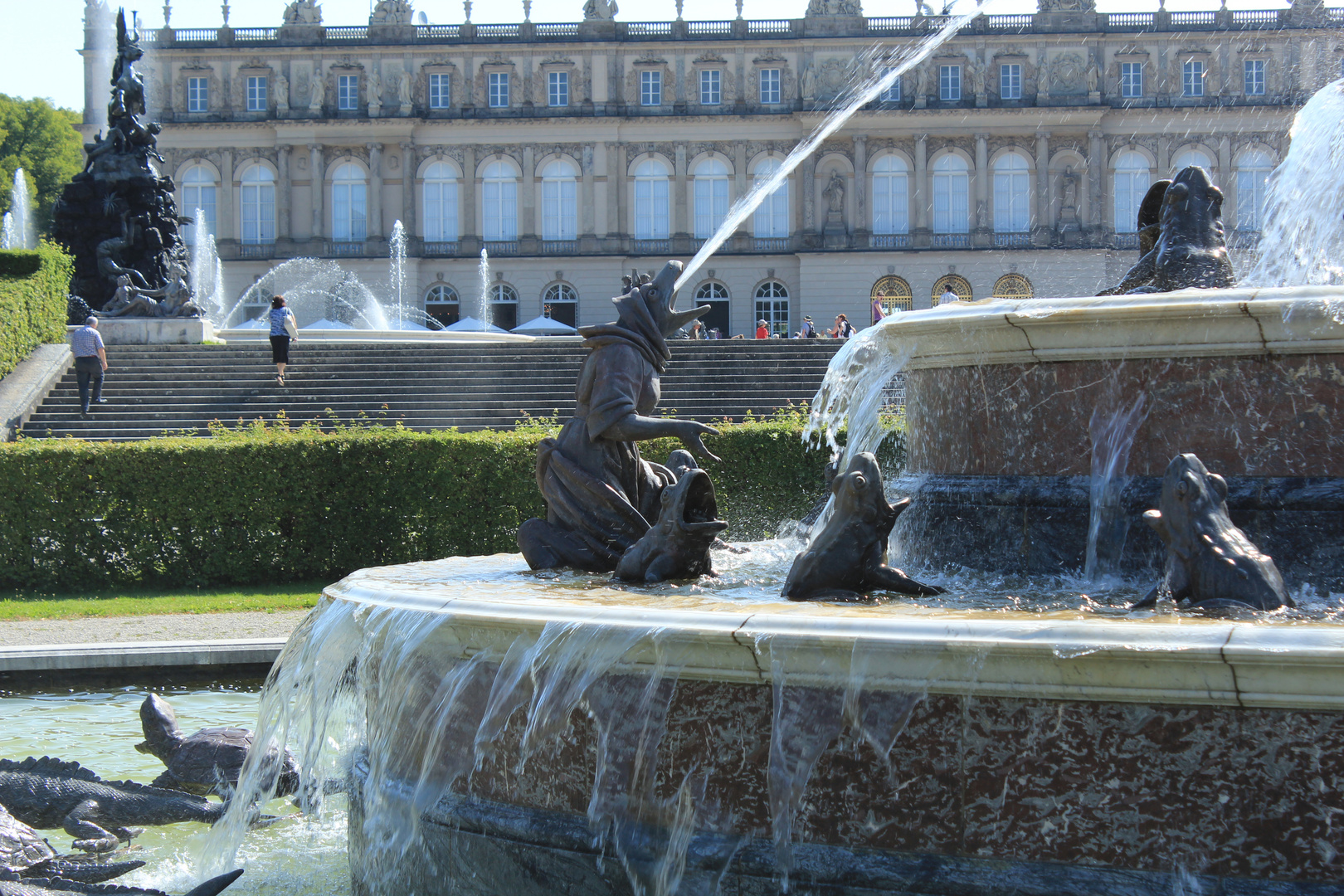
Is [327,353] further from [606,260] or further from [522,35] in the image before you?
[522,35]

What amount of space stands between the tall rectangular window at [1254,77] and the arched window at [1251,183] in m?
2.55

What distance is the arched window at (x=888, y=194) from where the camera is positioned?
163 ft

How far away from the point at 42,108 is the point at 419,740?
60.7 m

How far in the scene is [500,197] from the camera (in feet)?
167

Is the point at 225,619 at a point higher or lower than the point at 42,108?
lower

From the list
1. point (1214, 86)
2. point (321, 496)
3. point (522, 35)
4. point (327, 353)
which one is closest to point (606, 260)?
point (522, 35)

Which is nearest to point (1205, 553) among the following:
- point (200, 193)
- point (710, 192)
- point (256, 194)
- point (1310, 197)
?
point (1310, 197)

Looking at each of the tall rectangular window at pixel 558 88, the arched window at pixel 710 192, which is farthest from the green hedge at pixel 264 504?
the tall rectangular window at pixel 558 88

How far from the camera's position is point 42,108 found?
5531 centimetres

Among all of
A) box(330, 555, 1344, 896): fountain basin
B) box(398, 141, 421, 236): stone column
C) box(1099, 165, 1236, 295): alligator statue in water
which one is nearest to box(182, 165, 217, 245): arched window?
box(398, 141, 421, 236): stone column

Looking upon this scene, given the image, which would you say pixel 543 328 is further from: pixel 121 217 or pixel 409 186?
pixel 121 217

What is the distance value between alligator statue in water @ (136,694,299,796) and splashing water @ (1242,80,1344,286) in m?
5.39

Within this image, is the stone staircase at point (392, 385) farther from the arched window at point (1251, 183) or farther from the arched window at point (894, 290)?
the arched window at point (1251, 183)

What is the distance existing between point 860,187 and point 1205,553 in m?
47.7
